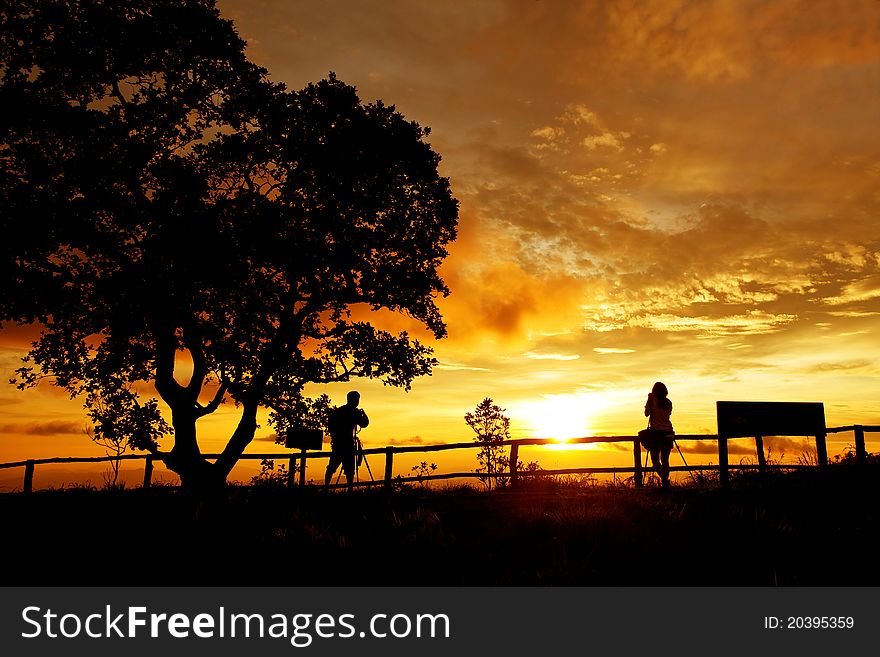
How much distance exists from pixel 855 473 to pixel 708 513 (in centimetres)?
626

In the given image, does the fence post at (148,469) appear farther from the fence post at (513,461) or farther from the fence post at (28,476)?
the fence post at (513,461)

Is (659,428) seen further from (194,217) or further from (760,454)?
(194,217)

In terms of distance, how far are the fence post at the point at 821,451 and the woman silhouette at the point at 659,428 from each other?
353cm

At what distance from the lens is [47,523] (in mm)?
12805

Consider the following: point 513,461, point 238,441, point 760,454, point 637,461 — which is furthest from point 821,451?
point 238,441

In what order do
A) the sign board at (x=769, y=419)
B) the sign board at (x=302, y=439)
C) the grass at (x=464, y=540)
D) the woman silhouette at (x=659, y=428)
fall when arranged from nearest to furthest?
the grass at (x=464, y=540)
the sign board at (x=769, y=419)
the woman silhouette at (x=659, y=428)
the sign board at (x=302, y=439)

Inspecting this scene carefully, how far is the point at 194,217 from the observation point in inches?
722

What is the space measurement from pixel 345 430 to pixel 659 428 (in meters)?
7.93

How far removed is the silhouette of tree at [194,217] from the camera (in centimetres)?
1822

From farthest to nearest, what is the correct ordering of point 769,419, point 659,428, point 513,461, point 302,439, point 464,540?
point 302,439 → point 513,461 → point 659,428 → point 769,419 → point 464,540

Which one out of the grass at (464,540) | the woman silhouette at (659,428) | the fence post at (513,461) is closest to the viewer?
the grass at (464,540)

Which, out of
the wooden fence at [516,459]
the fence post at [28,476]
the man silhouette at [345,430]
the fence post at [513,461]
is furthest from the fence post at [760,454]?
the fence post at [28,476]
